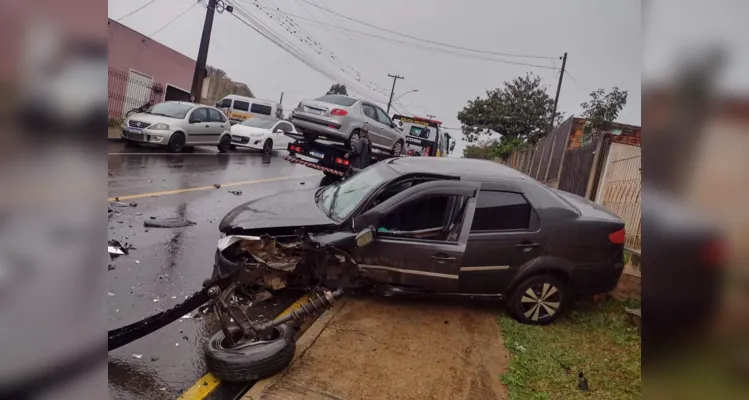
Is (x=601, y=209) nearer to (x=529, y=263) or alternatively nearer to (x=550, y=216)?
(x=550, y=216)

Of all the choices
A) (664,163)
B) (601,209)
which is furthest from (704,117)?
(601,209)

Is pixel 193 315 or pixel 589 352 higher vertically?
→ pixel 589 352

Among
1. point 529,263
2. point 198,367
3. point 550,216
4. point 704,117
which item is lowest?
point 198,367

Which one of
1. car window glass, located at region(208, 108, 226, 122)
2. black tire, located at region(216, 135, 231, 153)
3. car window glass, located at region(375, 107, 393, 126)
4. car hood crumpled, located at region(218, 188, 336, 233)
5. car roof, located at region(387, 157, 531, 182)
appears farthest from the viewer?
black tire, located at region(216, 135, 231, 153)

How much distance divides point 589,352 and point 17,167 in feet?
13.7

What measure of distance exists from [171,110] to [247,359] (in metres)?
11.2

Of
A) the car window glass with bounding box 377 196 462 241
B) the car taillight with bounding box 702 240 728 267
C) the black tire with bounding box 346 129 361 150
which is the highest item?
the black tire with bounding box 346 129 361 150

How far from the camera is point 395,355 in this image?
3.46m

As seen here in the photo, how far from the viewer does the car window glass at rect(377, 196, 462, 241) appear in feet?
13.9

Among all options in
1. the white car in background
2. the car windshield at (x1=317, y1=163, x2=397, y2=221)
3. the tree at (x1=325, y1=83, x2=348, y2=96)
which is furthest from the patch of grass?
A: the white car in background

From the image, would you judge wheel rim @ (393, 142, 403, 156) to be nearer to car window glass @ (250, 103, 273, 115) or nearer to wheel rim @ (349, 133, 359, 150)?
wheel rim @ (349, 133, 359, 150)

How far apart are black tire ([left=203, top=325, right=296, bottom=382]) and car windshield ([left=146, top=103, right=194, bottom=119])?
10.8 meters

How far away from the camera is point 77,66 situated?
538 millimetres

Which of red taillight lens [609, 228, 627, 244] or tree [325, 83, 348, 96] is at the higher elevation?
tree [325, 83, 348, 96]
